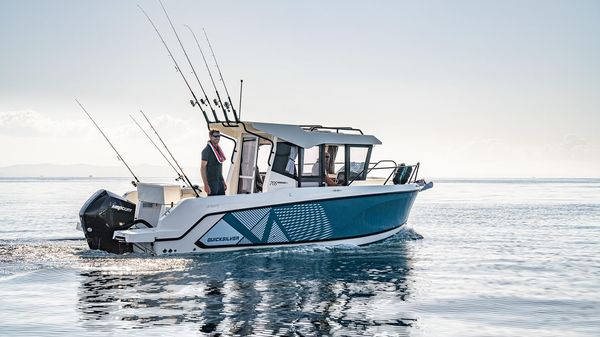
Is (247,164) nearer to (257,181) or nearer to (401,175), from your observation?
(257,181)

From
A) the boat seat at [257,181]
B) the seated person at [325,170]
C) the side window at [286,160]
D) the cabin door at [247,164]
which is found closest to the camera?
the side window at [286,160]

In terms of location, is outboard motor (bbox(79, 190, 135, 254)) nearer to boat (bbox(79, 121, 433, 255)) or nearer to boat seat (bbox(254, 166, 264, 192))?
boat (bbox(79, 121, 433, 255))

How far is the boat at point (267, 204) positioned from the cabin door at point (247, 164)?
0.02 meters

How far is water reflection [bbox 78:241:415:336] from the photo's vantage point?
30.9 feet

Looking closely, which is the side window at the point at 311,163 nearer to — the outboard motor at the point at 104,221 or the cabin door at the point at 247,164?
the cabin door at the point at 247,164

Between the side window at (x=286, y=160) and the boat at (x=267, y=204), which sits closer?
the boat at (x=267, y=204)

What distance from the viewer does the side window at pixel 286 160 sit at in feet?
52.9

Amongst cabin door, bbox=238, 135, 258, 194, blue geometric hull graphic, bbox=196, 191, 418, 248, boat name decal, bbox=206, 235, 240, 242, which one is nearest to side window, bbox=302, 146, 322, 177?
blue geometric hull graphic, bbox=196, 191, 418, 248

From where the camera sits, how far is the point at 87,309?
10.4m

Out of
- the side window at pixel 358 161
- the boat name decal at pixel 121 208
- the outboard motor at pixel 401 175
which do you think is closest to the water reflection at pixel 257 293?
the boat name decal at pixel 121 208

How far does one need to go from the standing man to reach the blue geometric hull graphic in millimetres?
753

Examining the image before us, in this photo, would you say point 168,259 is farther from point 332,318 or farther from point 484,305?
point 484,305

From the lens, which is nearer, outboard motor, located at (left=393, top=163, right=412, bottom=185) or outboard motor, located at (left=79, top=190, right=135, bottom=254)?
outboard motor, located at (left=79, top=190, right=135, bottom=254)

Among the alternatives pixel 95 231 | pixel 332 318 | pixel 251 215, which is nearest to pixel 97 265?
pixel 95 231
